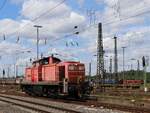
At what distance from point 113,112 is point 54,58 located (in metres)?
18.8

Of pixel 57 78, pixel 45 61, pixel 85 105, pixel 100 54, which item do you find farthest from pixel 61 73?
pixel 100 54

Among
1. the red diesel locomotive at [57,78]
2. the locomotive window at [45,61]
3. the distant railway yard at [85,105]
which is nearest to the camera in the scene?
the distant railway yard at [85,105]

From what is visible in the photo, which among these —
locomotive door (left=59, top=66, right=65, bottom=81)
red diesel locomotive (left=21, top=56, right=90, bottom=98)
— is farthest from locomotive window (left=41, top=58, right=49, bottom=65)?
locomotive door (left=59, top=66, right=65, bottom=81)

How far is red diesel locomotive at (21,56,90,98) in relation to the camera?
34.8 m

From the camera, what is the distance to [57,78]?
37344 millimetres

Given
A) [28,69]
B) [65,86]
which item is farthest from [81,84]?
[28,69]

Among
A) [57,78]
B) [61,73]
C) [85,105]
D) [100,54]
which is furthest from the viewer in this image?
[100,54]

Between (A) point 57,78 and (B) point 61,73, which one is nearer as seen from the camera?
(B) point 61,73

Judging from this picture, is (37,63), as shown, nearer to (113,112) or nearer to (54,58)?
(54,58)

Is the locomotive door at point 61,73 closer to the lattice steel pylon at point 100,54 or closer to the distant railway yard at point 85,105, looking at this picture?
the distant railway yard at point 85,105

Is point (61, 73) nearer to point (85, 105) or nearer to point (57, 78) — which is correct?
point (57, 78)

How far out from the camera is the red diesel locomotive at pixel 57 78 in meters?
34.8

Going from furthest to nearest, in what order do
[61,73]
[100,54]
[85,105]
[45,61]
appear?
[100,54], [45,61], [61,73], [85,105]

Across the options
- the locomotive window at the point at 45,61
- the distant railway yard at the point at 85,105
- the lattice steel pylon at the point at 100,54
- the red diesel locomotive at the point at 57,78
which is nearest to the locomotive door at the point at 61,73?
the red diesel locomotive at the point at 57,78
